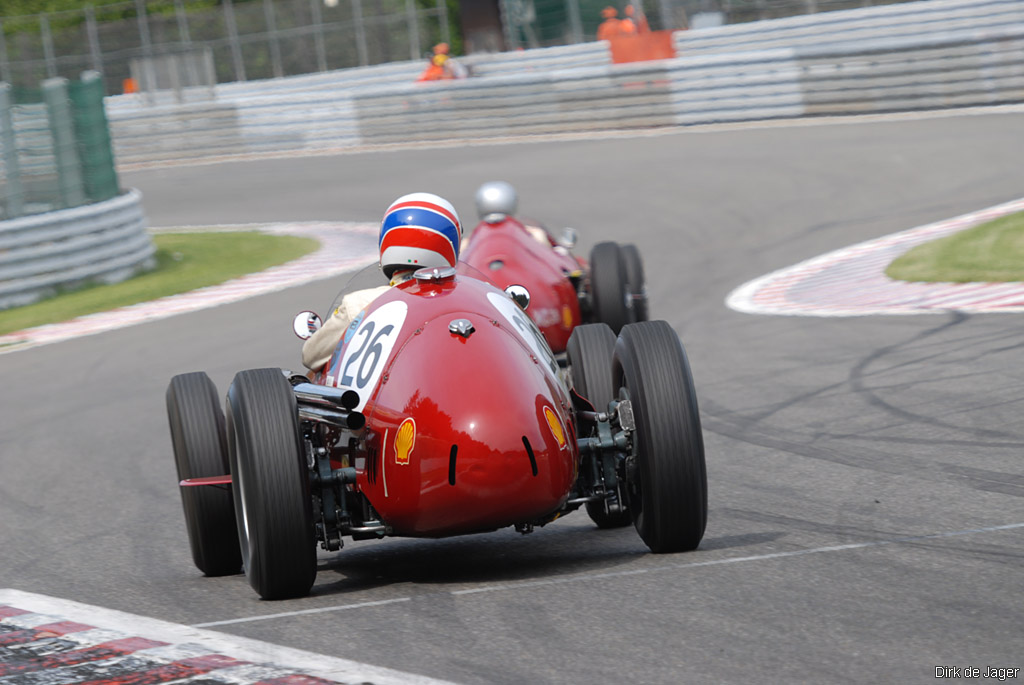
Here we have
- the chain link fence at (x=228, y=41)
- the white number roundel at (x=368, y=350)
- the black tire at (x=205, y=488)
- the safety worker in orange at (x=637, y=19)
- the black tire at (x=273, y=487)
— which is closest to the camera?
the black tire at (x=273, y=487)

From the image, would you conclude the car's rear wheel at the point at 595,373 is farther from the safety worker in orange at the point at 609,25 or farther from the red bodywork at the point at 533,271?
the safety worker in orange at the point at 609,25

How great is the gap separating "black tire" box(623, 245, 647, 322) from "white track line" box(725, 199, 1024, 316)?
1641 millimetres

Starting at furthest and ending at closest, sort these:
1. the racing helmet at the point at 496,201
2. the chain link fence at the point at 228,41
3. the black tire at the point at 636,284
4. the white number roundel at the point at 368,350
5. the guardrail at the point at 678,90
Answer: the chain link fence at the point at 228,41 < the guardrail at the point at 678,90 < the racing helmet at the point at 496,201 < the black tire at the point at 636,284 < the white number roundel at the point at 368,350

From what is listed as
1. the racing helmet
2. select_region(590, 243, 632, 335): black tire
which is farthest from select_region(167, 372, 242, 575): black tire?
the racing helmet

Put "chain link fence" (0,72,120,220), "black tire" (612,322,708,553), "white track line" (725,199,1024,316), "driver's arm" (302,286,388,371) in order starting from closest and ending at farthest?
"black tire" (612,322,708,553) < "driver's arm" (302,286,388,371) < "white track line" (725,199,1024,316) < "chain link fence" (0,72,120,220)

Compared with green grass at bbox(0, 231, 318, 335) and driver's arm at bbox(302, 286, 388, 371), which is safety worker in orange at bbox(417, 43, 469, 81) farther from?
driver's arm at bbox(302, 286, 388, 371)

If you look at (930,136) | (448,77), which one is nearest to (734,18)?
(448,77)

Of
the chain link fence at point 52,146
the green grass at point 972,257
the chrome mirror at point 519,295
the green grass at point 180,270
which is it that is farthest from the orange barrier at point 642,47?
the chrome mirror at point 519,295

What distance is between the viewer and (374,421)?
16.6 ft

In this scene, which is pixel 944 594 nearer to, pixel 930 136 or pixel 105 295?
pixel 105 295

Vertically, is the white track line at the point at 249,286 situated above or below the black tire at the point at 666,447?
below

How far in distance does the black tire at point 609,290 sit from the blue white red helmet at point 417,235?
4.22 meters

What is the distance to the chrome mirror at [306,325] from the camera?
20.9 feet

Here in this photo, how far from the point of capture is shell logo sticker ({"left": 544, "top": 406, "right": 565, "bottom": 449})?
4.95m
